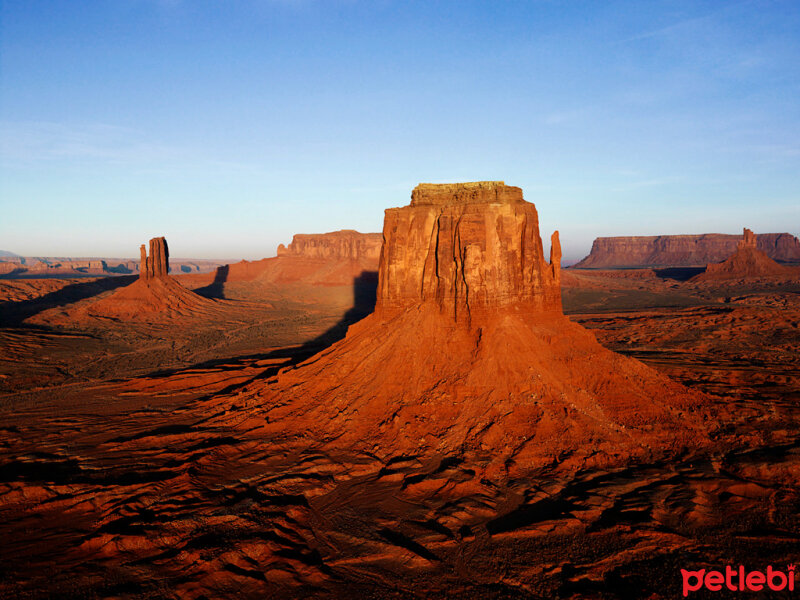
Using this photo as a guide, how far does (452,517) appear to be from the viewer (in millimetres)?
12680

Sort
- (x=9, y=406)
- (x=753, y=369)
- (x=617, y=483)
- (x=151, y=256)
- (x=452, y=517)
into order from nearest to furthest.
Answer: (x=452, y=517) < (x=617, y=483) < (x=9, y=406) < (x=753, y=369) < (x=151, y=256)

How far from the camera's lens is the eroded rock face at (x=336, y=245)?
111 meters

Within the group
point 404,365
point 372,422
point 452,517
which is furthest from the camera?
point 404,365

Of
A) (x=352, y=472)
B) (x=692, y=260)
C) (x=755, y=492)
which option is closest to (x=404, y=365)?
(x=352, y=472)

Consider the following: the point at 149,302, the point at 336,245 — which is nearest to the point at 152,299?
the point at 149,302

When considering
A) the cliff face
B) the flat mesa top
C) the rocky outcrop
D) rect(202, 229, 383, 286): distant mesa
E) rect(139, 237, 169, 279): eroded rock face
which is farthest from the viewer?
the cliff face

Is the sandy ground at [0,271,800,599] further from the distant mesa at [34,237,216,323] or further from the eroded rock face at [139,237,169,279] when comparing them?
the eroded rock face at [139,237,169,279]

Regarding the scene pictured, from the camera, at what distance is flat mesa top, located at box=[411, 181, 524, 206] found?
2016 centimetres

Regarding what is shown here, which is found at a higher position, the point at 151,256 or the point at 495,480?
the point at 151,256

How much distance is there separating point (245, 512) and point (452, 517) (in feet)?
→ 20.9

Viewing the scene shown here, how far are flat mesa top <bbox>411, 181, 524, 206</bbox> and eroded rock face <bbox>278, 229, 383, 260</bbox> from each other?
84.8 m

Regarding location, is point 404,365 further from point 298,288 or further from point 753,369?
point 298,288

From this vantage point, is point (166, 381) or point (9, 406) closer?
point (9, 406)

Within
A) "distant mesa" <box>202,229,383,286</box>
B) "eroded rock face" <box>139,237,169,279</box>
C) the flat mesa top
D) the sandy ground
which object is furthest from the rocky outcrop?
the flat mesa top
